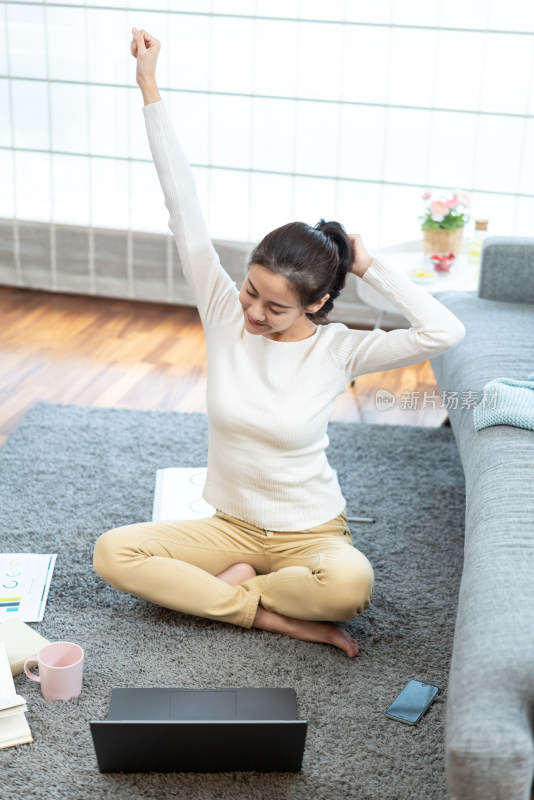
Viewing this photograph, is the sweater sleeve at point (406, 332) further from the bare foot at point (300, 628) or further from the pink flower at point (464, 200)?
the pink flower at point (464, 200)

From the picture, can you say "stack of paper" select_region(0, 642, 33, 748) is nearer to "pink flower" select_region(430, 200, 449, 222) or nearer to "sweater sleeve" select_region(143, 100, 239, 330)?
"sweater sleeve" select_region(143, 100, 239, 330)

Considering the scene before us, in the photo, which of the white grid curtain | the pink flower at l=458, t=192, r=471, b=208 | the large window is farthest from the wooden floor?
the pink flower at l=458, t=192, r=471, b=208

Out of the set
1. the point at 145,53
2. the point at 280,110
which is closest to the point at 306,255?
the point at 145,53

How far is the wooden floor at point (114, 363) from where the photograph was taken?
3.04 meters

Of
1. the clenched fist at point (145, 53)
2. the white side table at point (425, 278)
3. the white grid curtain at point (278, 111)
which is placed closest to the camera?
the clenched fist at point (145, 53)

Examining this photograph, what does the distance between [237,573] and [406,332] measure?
0.62 m

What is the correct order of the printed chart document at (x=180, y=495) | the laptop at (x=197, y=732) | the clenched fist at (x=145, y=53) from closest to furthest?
the laptop at (x=197, y=732)
the clenched fist at (x=145, y=53)
the printed chart document at (x=180, y=495)

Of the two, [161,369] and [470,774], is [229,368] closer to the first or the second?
[470,774]

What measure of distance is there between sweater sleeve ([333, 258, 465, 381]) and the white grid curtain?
181 cm

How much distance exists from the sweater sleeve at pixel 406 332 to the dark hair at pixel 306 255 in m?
0.11

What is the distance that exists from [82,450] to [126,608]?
0.79 meters

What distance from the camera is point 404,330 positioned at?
5.91 ft

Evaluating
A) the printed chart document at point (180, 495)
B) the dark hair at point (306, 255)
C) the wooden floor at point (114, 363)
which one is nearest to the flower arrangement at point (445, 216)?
the wooden floor at point (114, 363)

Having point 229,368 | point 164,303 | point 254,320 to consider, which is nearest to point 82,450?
point 229,368
